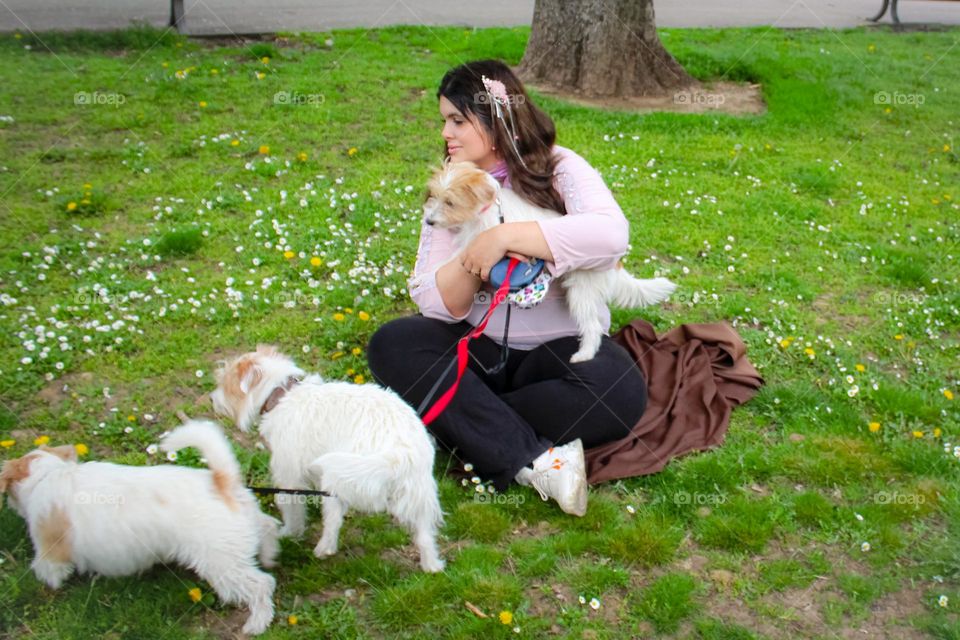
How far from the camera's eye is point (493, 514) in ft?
12.4

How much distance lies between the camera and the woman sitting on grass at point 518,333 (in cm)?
387

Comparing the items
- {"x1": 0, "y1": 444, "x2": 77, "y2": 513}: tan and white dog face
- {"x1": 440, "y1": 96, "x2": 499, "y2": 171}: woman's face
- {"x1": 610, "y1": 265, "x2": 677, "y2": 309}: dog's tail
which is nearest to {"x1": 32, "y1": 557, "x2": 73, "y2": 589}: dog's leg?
{"x1": 0, "y1": 444, "x2": 77, "y2": 513}: tan and white dog face

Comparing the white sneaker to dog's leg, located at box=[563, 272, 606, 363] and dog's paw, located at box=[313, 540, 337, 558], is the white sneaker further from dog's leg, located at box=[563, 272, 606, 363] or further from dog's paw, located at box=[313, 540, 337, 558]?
dog's paw, located at box=[313, 540, 337, 558]

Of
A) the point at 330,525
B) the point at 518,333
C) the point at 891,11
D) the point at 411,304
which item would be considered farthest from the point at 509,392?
the point at 891,11

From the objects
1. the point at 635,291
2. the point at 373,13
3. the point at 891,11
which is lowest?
the point at 635,291

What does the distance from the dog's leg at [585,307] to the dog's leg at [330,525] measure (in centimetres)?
137

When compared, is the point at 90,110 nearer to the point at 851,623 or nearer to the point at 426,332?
the point at 426,332

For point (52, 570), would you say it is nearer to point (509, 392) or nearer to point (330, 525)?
point (330, 525)

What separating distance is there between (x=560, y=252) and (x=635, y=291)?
804mm

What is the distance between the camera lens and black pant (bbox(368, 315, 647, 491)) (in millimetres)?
3879

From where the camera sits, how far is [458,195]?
152 inches

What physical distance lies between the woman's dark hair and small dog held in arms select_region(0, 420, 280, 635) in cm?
197

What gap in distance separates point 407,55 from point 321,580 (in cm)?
776

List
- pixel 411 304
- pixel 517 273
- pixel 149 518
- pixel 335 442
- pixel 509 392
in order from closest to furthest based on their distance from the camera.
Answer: pixel 149 518
pixel 335 442
pixel 517 273
pixel 509 392
pixel 411 304
